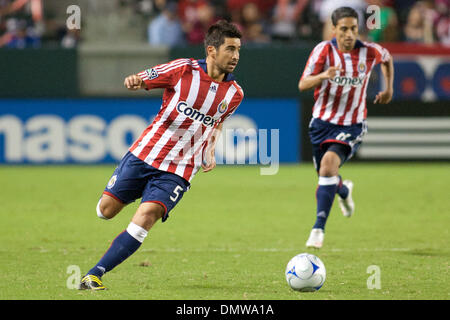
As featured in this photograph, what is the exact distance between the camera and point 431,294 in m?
5.45

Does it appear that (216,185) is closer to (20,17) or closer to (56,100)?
(56,100)

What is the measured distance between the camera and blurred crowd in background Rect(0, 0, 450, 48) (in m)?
15.8

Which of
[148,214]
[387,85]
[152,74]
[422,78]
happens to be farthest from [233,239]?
[422,78]

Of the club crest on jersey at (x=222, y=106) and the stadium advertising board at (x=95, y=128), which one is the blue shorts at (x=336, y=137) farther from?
the stadium advertising board at (x=95, y=128)

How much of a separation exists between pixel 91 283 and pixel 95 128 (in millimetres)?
9423

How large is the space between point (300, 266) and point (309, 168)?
9238mm

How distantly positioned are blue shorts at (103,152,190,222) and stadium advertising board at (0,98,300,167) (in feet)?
27.8

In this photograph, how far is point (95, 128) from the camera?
576 inches

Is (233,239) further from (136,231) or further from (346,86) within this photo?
(136,231)

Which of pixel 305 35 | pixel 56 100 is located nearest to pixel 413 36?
pixel 305 35

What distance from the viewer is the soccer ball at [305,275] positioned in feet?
18.2

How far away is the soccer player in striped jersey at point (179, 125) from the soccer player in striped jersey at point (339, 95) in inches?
71.3

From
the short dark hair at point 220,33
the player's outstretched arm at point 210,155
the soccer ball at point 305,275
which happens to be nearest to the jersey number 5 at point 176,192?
the player's outstretched arm at point 210,155

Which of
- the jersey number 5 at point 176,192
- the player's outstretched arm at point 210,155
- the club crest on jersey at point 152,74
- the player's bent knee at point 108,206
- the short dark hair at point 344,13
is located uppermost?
the short dark hair at point 344,13
